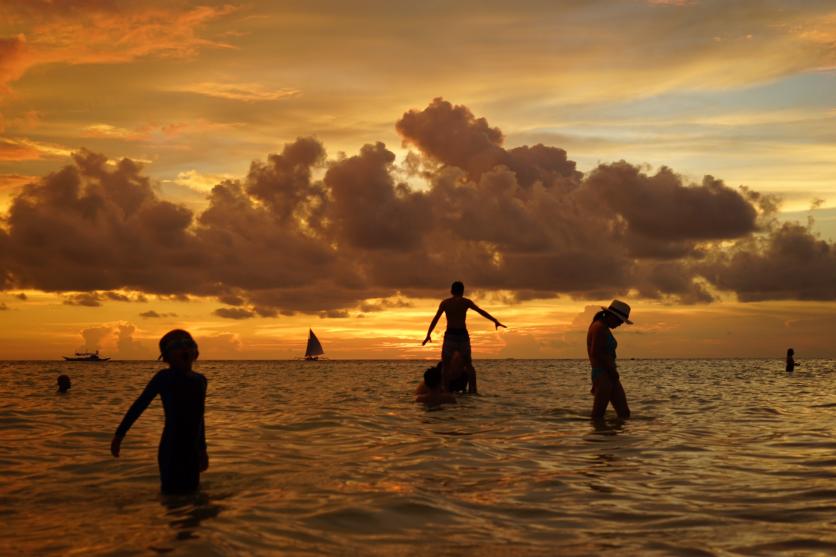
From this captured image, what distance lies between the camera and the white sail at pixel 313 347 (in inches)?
5032

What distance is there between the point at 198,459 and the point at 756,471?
22.4ft

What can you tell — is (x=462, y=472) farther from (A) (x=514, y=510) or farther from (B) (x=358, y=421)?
(B) (x=358, y=421)

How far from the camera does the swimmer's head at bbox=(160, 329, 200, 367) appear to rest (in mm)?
7742

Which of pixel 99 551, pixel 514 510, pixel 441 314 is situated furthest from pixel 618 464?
pixel 441 314

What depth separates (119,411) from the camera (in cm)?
1998

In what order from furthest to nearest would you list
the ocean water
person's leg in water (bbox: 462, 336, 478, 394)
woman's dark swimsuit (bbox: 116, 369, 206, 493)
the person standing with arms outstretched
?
person's leg in water (bbox: 462, 336, 478, 394), the person standing with arms outstretched, woman's dark swimsuit (bbox: 116, 369, 206, 493), the ocean water

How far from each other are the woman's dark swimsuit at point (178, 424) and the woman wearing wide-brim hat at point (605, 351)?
7.81 m

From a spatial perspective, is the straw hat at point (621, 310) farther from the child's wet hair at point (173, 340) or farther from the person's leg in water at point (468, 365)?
the child's wet hair at point (173, 340)

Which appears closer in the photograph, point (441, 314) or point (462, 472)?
point (462, 472)

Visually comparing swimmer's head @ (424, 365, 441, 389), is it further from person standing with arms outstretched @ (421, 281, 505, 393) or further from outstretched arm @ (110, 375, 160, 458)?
outstretched arm @ (110, 375, 160, 458)

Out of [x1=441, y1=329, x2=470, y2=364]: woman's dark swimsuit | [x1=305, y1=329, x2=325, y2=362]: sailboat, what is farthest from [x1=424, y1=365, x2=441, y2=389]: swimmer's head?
[x1=305, y1=329, x2=325, y2=362]: sailboat

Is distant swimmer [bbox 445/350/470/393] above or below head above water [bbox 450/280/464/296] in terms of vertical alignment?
below

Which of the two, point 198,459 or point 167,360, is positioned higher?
point 167,360

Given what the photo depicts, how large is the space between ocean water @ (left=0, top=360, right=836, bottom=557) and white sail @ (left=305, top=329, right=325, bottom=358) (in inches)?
4421
